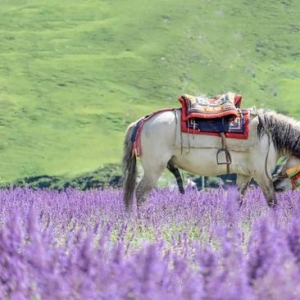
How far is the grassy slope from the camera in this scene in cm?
4541

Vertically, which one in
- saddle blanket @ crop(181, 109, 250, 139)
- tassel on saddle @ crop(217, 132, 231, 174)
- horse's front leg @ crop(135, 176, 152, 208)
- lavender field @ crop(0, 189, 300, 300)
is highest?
lavender field @ crop(0, 189, 300, 300)

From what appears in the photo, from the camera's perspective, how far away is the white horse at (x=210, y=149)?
930 cm

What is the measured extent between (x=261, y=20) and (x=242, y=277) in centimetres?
6693

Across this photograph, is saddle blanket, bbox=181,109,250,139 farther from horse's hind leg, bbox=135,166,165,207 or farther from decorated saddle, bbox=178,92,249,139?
horse's hind leg, bbox=135,166,165,207

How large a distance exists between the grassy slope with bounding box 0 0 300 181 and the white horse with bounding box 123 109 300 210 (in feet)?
98.6

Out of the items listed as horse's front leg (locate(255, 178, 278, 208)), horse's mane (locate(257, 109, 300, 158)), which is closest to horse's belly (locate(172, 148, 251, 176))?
horse's front leg (locate(255, 178, 278, 208))

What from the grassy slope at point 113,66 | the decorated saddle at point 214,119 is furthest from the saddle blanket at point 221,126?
the grassy slope at point 113,66

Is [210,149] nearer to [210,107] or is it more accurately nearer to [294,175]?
[210,107]

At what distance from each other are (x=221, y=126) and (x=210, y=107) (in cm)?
27

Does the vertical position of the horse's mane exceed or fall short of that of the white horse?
it exceeds it

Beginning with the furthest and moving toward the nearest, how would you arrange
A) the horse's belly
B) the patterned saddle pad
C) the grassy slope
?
the grassy slope, the horse's belly, the patterned saddle pad

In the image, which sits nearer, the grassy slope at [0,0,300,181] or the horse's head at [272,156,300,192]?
the horse's head at [272,156,300,192]

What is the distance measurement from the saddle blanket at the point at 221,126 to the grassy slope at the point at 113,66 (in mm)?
30294

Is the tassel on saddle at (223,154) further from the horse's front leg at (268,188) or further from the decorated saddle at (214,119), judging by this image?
the horse's front leg at (268,188)
